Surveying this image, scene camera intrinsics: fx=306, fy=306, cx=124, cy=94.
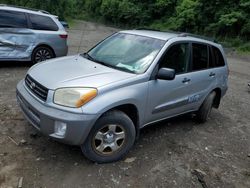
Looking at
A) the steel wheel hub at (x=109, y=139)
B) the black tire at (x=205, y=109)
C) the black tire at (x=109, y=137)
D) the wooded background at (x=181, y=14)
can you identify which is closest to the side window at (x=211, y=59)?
the black tire at (x=205, y=109)

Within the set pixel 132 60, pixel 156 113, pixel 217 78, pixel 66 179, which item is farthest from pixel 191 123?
pixel 66 179

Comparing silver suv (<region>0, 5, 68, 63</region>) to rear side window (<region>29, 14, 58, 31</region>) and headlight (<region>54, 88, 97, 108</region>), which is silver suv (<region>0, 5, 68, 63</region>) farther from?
headlight (<region>54, 88, 97, 108</region>)

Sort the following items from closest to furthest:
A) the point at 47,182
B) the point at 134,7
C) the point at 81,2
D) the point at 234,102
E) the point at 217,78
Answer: the point at 47,182 → the point at 217,78 → the point at 234,102 → the point at 134,7 → the point at 81,2

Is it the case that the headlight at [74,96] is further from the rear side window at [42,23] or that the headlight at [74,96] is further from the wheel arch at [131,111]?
the rear side window at [42,23]

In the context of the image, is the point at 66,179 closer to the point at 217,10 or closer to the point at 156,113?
the point at 156,113

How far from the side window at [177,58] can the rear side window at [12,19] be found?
5066mm

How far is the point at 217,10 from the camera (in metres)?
26.2

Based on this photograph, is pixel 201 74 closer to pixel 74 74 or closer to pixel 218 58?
pixel 218 58

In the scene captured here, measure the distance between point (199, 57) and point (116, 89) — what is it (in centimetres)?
216

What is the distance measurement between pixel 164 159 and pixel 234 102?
418 centimetres

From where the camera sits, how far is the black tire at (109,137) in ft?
12.3

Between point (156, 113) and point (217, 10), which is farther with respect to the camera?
point (217, 10)

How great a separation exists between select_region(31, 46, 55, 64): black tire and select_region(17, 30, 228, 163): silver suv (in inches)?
159

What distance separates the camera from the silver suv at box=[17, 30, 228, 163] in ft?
11.7
